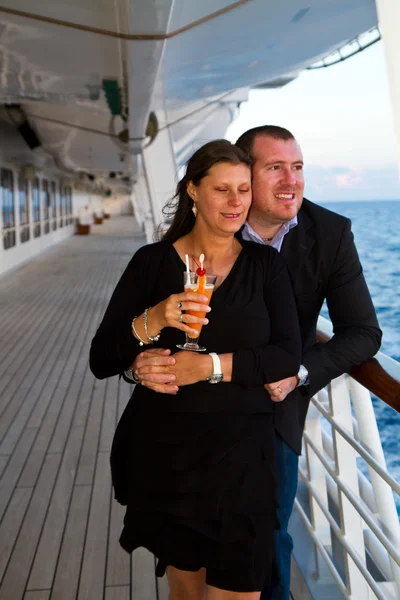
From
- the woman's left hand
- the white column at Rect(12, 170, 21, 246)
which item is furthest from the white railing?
the white column at Rect(12, 170, 21, 246)

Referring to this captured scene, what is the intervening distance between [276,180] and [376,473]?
640 mm

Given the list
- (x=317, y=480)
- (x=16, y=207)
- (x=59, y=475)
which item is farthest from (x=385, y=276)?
(x=317, y=480)

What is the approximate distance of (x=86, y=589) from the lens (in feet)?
6.07

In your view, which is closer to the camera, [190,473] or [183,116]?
[190,473]

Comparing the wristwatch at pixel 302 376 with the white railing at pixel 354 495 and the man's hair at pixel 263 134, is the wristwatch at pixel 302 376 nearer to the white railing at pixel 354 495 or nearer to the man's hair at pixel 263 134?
the white railing at pixel 354 495

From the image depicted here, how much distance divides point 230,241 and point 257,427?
0.37m

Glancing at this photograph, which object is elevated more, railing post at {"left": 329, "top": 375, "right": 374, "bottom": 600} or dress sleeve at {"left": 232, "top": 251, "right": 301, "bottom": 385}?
dress sleeve at {"left": 232, "top": 251, "right": 301, "bottom": 385}

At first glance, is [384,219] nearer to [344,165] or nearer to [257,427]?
[344,165]

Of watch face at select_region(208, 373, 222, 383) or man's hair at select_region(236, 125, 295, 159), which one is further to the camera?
man's hair at select_region(236, 125, 295, 159)

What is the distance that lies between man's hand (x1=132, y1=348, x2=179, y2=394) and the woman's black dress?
1.7 inches

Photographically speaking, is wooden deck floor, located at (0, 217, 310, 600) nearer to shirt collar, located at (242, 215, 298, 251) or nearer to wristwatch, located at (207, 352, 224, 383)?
wristwatch, located at (207, 352, 224, 383)

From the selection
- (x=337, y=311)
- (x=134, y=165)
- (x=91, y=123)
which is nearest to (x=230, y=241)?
(x=337, y=311)

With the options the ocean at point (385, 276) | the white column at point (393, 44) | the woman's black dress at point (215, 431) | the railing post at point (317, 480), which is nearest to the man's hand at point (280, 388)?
the woman's black dress at point (215, 431)

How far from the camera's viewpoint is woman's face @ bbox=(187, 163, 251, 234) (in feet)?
4.02
